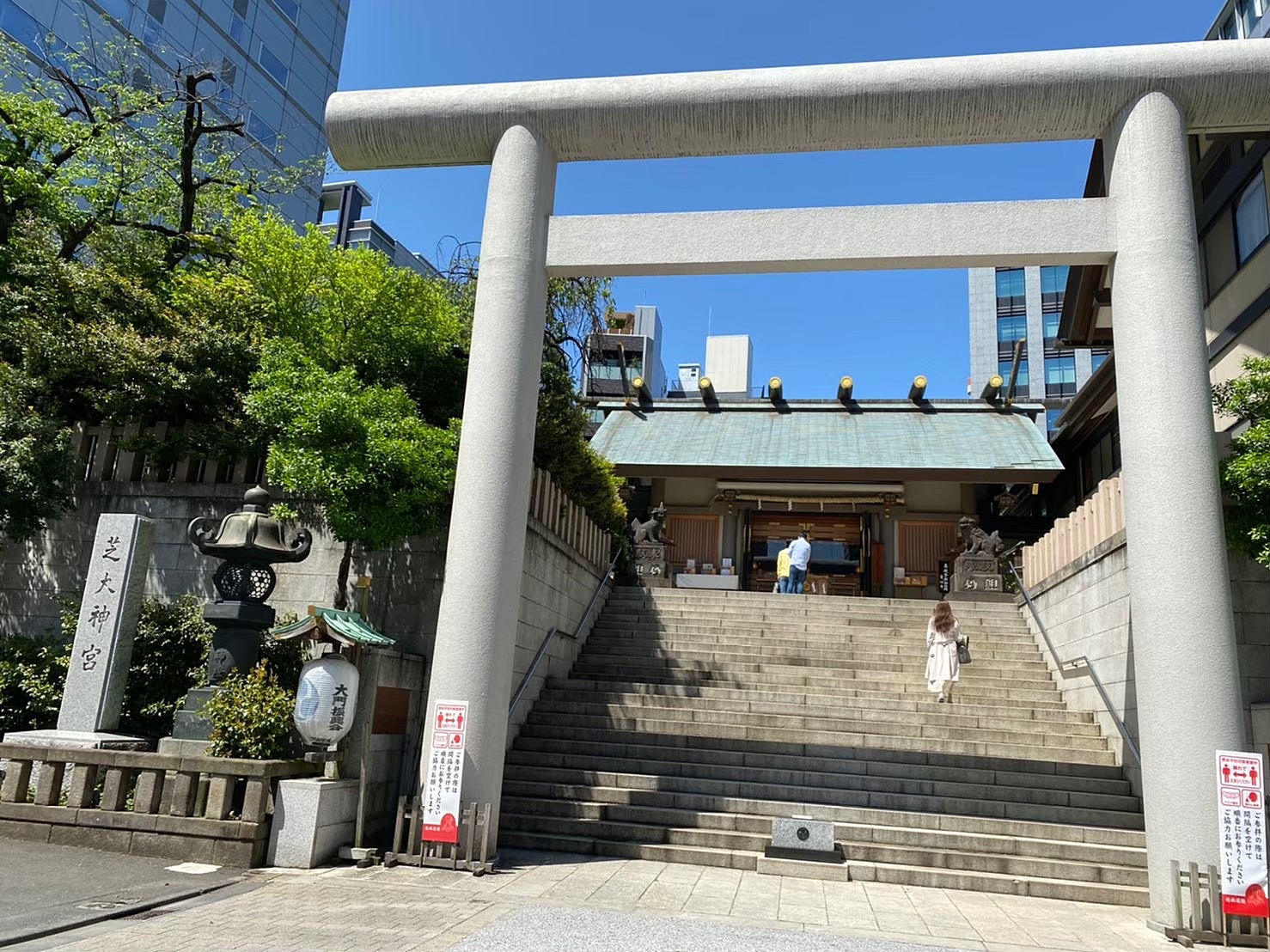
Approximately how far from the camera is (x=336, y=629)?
27.1 ft

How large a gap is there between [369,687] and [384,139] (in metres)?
5.89

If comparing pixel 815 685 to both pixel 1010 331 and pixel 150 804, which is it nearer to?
pixel 150 804

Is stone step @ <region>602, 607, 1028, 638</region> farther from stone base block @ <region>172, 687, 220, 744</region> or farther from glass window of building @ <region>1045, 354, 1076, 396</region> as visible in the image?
glass window of building @ <region>1045, 354, 1076, 396</region>

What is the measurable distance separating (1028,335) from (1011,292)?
327cm

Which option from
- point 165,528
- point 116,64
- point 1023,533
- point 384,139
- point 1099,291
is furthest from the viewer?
point 116,64

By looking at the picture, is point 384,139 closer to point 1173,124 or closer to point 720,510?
point 1173,124

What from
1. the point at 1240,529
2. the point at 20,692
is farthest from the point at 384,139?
the point at 1240,529

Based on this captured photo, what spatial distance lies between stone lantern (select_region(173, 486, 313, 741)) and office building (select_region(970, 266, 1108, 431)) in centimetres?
4762

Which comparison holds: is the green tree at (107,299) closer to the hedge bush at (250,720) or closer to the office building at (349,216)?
the hedge bush at (250,720)

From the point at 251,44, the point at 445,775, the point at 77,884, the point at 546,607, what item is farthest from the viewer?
the point at 251,44

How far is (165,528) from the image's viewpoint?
11.9 meters

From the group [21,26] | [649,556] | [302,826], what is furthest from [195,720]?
[21,26]

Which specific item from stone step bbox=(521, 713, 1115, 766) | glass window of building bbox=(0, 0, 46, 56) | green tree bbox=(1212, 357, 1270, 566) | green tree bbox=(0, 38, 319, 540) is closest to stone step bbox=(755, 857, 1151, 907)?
stone step bbox=(521, 713, 1115, 766)

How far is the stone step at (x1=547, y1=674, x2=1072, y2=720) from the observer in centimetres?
1180
